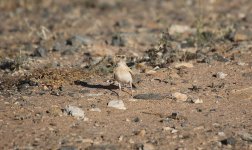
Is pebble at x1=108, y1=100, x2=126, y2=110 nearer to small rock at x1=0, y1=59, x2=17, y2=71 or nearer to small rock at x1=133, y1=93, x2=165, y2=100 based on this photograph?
small rock at x1=133, y1=93, x2=165, y2=100

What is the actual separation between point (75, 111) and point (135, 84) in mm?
1665

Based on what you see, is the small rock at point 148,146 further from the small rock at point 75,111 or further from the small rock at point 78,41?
the small rock at point 78,41

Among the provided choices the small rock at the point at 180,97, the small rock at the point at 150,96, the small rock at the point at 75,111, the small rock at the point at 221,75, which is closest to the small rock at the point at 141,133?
the small rock at the point at 75,111

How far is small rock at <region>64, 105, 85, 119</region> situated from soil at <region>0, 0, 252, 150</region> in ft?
0.12

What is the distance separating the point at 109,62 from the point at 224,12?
635cm

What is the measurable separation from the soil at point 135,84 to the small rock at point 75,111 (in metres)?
0.04

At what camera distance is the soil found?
24.2 ft

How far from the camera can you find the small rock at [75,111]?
8.01m

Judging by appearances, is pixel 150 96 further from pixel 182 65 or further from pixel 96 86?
pixel 182 65

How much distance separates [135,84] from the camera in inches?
374

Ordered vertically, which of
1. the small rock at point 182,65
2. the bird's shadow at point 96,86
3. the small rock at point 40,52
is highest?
the small rock at point 40,52

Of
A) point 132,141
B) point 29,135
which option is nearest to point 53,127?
point 29,135

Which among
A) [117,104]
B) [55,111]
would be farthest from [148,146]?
[55,111]

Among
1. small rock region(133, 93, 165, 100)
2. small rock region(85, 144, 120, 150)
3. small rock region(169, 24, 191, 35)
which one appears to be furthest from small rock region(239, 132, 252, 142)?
small rock region(169, 24, 191, 35)
